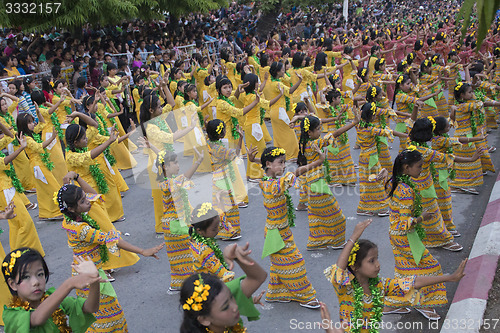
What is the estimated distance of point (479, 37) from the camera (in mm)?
2580

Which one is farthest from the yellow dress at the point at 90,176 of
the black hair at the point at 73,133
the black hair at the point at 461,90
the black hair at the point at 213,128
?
the black hair at the point at 461,90

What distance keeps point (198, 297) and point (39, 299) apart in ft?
3.86

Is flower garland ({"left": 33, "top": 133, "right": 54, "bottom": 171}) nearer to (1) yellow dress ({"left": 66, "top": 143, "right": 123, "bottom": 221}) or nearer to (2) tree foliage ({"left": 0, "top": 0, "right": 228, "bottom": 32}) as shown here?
(1) yellow dress ({"left": 66, "top": 143, "right": 123, "bottom": 221})

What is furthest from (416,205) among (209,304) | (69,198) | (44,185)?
(44,185)

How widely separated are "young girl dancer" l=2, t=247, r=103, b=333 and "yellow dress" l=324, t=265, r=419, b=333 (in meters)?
1.67

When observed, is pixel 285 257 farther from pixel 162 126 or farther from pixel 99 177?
pixel 162 126

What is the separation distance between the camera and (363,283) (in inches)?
145

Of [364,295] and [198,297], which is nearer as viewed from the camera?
[198,297]

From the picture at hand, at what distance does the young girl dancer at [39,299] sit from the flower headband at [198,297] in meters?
0.59

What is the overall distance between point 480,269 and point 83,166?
496cm

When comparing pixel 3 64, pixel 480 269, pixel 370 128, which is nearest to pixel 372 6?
pixel 3 64

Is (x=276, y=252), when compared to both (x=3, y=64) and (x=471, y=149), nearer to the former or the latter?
(x=471, y=149)

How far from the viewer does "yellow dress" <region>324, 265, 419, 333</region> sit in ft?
11.8

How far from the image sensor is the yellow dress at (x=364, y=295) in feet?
11.8
